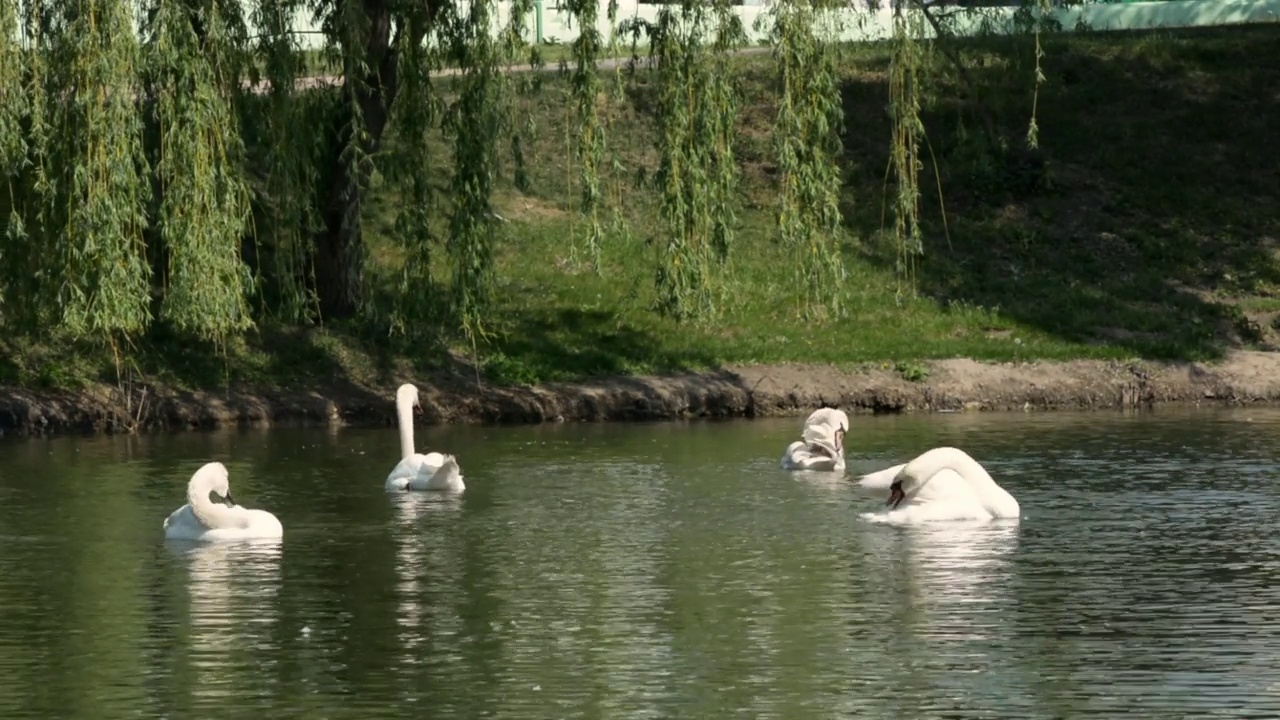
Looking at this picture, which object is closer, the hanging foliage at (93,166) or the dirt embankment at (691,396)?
the hanging foliage at (93,166)

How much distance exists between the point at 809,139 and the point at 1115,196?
16011 mm

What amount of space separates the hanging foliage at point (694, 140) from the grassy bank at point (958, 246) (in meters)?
1.12

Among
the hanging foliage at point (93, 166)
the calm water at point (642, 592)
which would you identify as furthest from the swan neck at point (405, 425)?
the hanging foliage at point (93, 166)

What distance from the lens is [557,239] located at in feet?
129

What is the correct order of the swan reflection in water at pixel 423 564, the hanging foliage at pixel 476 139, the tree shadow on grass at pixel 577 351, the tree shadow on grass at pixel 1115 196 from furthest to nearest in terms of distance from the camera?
the tree shadow on grass at pixel 1115 196
the tree shadow on grass at pixel 577 351
the hanging foliage at pixel 476 139
the swan reflection in water at pixel 423 564

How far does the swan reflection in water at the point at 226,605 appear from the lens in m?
15.0

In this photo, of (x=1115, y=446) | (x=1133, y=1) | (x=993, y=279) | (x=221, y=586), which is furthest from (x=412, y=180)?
(x=1133, y=1)

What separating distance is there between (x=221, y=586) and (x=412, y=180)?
35.0ft

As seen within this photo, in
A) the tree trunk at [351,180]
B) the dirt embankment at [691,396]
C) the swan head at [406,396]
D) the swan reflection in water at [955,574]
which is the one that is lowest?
the dirt embankment at [691,396]

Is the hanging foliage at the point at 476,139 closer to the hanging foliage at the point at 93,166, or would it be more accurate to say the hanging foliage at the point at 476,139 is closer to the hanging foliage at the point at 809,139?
the hanging foliage at the point at 809,139

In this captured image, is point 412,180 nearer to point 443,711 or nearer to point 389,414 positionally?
point 389,414

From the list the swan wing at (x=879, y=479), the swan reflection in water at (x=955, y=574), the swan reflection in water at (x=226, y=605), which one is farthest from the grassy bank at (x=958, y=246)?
the swan reflection in water at (x=955, y=574)

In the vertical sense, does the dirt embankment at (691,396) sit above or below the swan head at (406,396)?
below

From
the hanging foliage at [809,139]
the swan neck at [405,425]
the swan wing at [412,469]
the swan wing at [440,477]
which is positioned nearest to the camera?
the swan wing at [440,477]
